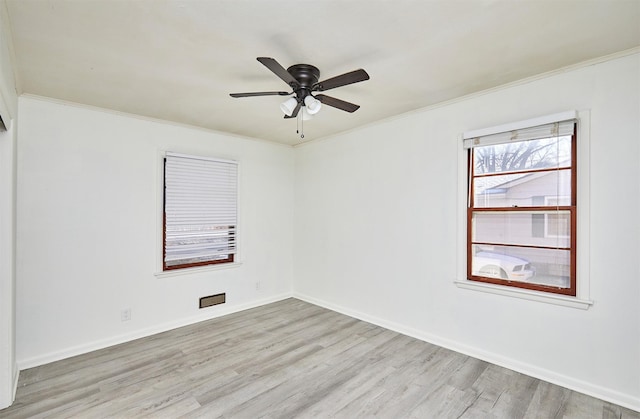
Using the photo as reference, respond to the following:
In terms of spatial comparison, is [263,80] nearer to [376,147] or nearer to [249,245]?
[376,147]

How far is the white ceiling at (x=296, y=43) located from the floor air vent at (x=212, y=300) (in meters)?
2.49

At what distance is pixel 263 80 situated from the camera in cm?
263

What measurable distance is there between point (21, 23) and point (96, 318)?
2.70 m

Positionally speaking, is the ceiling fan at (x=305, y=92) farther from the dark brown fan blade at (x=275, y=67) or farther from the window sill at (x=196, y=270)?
the window sill at (x=196, y=270)

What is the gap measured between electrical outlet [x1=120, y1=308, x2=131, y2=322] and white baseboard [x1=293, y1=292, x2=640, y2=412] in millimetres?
2686

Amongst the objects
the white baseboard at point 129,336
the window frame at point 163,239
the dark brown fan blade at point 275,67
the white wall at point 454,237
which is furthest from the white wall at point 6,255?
the white wall at point 454,237

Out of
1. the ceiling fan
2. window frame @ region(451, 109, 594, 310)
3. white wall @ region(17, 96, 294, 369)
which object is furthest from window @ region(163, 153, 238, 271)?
window frame @ region(451, 109, 594, 310)

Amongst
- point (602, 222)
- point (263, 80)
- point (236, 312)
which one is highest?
point (263, 80)

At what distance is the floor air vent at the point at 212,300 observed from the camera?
4102mm

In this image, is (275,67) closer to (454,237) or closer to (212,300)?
(454,237)

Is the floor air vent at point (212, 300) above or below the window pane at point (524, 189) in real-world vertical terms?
below

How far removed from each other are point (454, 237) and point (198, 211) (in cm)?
307

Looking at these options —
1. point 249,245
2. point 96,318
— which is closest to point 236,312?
point 249,245

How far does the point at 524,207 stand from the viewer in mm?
2793
